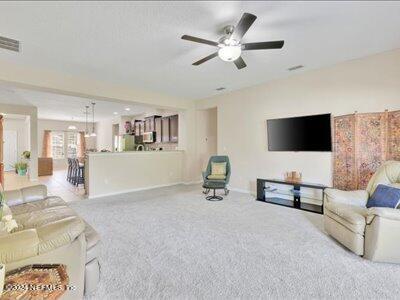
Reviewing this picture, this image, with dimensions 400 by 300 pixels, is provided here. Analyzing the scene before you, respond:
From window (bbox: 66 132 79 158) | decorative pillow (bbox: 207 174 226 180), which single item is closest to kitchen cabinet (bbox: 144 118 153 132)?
decorative pillow (bbox: 207 174 226 180)

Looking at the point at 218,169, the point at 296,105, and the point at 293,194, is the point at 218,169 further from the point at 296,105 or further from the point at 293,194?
the point at 296,105

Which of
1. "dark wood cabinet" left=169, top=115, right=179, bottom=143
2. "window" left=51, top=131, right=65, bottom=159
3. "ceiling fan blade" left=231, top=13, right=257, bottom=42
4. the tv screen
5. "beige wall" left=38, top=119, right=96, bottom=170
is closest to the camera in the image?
"ceiling fan blade" left=231, top=13, right=257, bottom=42

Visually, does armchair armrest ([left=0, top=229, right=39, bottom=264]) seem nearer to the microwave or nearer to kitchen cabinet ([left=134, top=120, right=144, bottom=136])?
the microwave

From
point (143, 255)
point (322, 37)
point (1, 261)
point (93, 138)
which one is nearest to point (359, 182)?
point (322, 37)

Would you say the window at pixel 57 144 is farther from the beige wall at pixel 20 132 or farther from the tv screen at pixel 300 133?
the tv screen at pixel 300 133

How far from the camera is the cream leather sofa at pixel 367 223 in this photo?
85.0 inches

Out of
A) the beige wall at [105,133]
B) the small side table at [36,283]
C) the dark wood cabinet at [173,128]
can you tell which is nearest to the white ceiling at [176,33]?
the small side table at [36,283]

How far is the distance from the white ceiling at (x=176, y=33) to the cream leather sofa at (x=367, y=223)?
1.89m

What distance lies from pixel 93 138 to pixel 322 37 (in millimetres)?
12647

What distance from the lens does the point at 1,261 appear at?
4.09 feet

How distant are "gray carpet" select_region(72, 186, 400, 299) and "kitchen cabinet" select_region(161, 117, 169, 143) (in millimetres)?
4207

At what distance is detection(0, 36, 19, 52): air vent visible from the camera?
2.88 m

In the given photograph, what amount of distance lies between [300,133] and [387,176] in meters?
1.69

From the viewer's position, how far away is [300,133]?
4.31 meters
